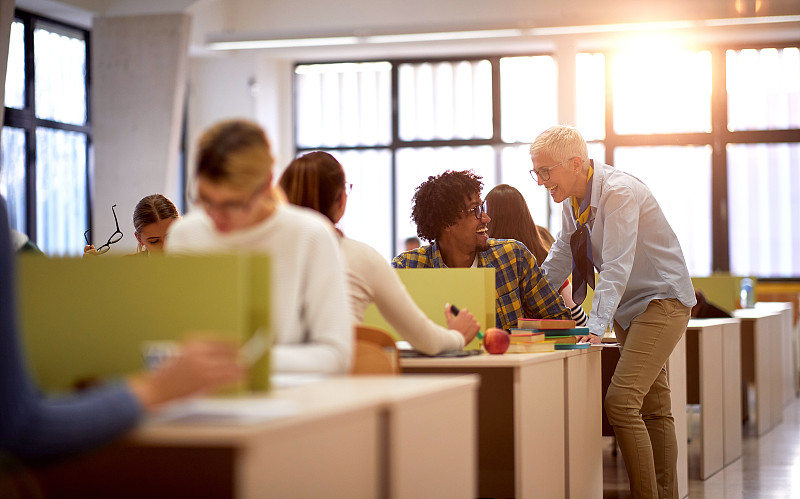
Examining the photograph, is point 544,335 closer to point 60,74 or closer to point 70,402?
point 70,402

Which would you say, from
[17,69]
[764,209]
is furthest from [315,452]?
[764,209]

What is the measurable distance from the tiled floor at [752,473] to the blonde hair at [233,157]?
300 cm

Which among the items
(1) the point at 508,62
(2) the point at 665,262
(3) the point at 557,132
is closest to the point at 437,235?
(3) the point at 557,132

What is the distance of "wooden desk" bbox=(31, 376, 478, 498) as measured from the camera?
54.9 inches

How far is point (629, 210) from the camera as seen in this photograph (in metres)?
3.55

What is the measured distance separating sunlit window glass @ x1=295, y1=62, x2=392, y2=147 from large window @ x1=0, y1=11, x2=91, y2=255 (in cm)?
277

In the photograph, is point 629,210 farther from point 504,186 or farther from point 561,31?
point 561,31

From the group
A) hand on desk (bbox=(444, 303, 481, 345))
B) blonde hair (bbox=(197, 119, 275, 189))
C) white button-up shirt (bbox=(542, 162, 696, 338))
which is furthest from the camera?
white button-up shirt (bbox=(542, 162, 696, 338))

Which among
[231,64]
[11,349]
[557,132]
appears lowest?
[11,349]

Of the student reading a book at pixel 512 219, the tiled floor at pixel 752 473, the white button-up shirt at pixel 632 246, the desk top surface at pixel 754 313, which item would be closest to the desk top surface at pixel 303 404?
the white button-up shirt at pixel 632 246

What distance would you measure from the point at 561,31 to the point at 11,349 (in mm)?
9185

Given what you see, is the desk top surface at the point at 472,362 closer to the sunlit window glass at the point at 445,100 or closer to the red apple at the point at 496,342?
the red apple at the point at 496,342

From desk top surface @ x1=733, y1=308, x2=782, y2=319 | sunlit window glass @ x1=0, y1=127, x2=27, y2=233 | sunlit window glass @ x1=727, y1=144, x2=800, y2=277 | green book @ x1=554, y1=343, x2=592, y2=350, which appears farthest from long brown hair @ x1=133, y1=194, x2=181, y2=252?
sunlit window glass @ x1=727, y1=144, x2=800, y2=277

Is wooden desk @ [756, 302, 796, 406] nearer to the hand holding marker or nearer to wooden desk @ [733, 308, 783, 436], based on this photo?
wooden desk @ [733, 308, 783, 436]
